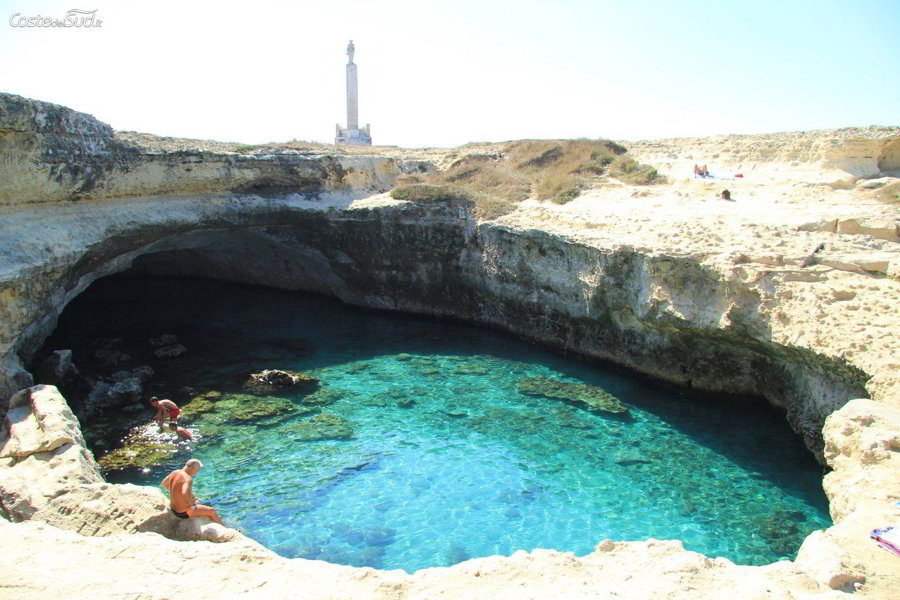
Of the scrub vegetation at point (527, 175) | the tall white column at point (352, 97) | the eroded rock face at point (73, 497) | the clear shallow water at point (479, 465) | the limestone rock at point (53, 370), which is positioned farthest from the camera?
the tall white column at point (352, 97)

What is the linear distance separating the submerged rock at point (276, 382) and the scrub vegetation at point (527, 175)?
7.04 meters

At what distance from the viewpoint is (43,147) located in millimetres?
11867

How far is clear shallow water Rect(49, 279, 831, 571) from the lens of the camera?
8.77m

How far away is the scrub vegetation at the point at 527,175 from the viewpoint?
18656mm

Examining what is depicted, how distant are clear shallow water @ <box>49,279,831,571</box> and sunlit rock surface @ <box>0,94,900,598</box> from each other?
3.24 feet

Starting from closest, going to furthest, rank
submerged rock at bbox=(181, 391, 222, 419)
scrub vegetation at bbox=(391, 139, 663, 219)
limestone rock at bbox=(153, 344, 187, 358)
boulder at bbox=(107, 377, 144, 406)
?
submerged rock at bbox=(181, 391, 222, 419) < boulder at bbox=(107, 377, 144, 406) < limestone rock at bbox=(153, 344, 187, 358) < scrub vegetation at bbox=(391, 139, 663, 219)

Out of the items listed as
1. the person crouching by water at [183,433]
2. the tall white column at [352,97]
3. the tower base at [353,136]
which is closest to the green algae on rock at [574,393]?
the person crouching by water at [183,433]

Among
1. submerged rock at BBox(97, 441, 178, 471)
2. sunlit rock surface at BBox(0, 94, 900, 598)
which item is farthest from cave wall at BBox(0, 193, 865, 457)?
submerged rock at BBox(97, 441, 178, 471)

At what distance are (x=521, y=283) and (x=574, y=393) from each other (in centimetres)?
413

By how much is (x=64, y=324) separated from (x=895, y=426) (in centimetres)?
1964

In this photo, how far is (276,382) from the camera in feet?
45.9

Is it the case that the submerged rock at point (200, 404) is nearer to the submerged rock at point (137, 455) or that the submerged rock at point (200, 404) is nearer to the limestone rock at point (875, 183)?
the submerged rock at point (137, 455)

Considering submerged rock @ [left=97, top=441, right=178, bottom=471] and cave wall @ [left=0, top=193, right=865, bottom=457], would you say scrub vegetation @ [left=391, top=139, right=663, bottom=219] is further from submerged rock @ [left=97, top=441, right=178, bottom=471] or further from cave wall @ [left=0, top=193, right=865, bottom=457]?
submerged rock @ [left=97, top=441, right=178, bottom=471]

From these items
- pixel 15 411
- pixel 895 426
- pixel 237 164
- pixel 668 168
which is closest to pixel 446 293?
pixel 237 164
